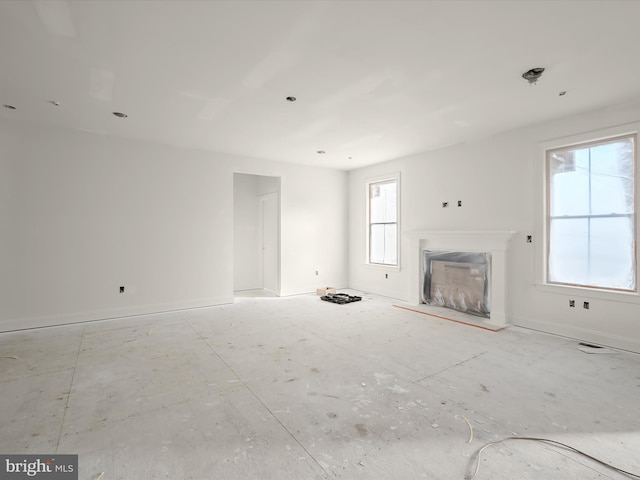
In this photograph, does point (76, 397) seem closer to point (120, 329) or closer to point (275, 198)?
point (120, 329)

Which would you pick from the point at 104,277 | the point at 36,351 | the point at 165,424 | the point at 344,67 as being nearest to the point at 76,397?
the point at 165,424

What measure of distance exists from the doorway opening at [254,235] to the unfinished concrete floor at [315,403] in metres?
3.00

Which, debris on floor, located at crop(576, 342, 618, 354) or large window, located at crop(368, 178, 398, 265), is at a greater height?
large window, located at crop(368, 178, 398, 265)

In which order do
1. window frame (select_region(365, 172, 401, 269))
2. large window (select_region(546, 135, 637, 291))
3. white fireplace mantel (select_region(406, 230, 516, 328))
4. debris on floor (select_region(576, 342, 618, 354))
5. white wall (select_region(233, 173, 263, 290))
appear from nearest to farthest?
debris on floor (select_region(576, 342, 618, 354))
large window (select_region(546, 135, 637, 291))
white fireplace mantel (select_region(406, 230, 516, 328))
window frame (select_region(365, 172, 401, 269))
white wall (select_region(233, 173, 263, 290))

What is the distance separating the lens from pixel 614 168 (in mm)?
3588

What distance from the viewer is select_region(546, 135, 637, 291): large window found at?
349 centimetres

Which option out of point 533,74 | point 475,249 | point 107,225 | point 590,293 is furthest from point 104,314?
point 590,293

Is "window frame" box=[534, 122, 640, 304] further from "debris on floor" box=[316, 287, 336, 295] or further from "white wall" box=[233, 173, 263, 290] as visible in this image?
"white wall" box=[233, 173, 263, 290]

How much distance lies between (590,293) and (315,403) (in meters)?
3.46

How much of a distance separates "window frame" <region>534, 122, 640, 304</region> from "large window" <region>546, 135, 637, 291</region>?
31 mm

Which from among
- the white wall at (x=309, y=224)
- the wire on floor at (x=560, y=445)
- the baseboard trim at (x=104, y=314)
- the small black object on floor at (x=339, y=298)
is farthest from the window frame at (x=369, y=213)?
the wire on floor at (x=560, y=445)

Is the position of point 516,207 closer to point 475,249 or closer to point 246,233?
point 475,249

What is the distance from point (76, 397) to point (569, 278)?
5.17 metres

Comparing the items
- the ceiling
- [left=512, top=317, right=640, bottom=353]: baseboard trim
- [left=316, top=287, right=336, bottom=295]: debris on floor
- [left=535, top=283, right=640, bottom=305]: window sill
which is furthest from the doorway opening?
[left=535, top=283, right=640, bottom=305]: window sill
